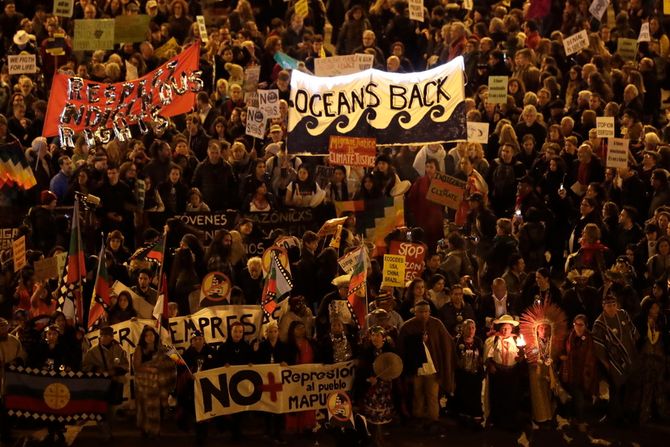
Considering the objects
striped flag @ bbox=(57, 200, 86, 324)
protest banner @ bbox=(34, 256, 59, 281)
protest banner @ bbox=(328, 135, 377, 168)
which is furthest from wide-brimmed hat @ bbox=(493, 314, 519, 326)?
protest banner @ bbox=(34, 256, 59, 281)

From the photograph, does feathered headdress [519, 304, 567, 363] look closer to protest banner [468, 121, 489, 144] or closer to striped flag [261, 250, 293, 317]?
striped flag [261, 250, 293, 317]

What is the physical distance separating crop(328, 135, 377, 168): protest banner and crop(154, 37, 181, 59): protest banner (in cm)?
557

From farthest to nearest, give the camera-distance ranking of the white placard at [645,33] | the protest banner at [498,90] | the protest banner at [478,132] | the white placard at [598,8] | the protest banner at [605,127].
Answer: the white placard at [598,8] < the white placard at [645,33] < the protest banner at [498,90] < the protest banner at [478,132] < the protest banner at [605,127]

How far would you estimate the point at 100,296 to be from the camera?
2000cm

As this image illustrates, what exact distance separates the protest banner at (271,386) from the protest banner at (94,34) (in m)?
8.91

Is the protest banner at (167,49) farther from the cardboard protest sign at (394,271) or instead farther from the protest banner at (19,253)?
the cardboard protest sign at (394,271)

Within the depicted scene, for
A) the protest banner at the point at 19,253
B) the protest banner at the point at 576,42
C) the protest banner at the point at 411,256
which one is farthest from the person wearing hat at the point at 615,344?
the protest banner at the point at 576,42

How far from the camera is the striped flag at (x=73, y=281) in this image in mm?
20062

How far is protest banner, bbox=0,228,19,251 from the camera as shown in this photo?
21.9 metres

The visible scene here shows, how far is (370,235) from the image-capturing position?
72.5ft

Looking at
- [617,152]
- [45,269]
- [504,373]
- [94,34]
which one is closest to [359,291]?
[504,373]

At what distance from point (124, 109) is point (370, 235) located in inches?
155

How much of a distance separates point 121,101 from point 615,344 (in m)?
7.70

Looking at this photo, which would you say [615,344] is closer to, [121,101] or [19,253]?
[19,253]
